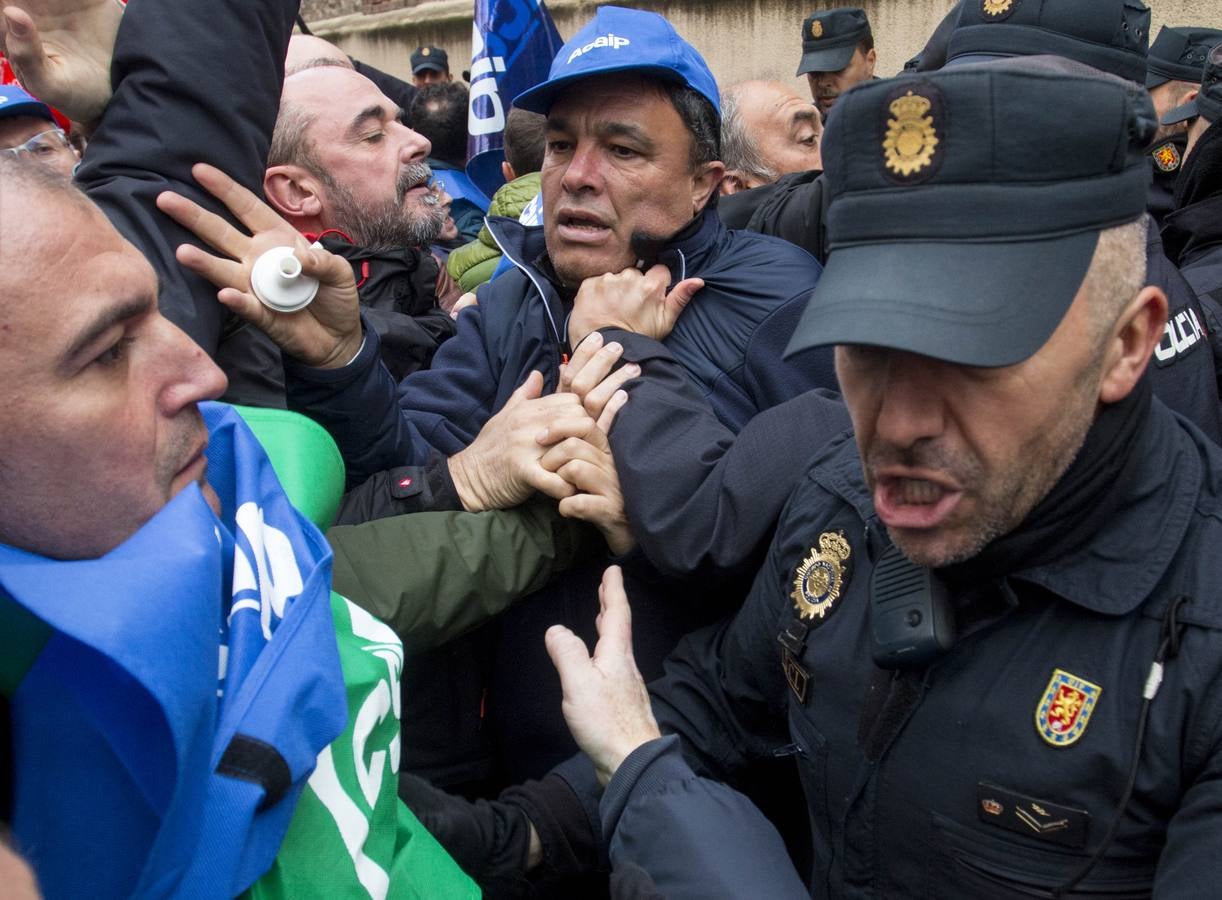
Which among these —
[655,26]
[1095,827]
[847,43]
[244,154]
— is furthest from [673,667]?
[847,43]

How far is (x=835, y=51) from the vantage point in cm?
559

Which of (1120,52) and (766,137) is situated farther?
(766,137)

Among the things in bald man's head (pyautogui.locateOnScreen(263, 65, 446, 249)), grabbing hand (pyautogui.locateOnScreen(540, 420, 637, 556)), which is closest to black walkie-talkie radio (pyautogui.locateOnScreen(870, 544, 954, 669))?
grabbing hand (pyautogui.locateOnScreen(540, 420, 637, 556))

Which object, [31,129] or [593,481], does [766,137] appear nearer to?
[31,129]

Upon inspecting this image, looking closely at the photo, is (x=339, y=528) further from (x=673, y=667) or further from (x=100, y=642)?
(x=100, y=642)

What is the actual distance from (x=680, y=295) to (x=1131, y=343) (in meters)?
1.10

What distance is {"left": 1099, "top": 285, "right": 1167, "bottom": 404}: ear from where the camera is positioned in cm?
129

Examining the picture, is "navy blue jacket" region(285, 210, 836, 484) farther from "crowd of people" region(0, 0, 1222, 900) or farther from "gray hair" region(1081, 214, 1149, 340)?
"gray hair" region(1081, 214, 1149, 340)

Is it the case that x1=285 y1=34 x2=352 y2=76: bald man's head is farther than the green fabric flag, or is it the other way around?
x1=285 y1=34 x2=352 y2=76: bald man's head

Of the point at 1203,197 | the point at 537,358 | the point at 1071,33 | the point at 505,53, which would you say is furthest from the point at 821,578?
the point at 505,53

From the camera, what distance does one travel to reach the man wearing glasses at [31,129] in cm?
254

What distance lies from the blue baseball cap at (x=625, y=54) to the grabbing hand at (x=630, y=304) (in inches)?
18.0

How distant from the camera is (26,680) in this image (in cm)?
115

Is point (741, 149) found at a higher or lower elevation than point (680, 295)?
lower
